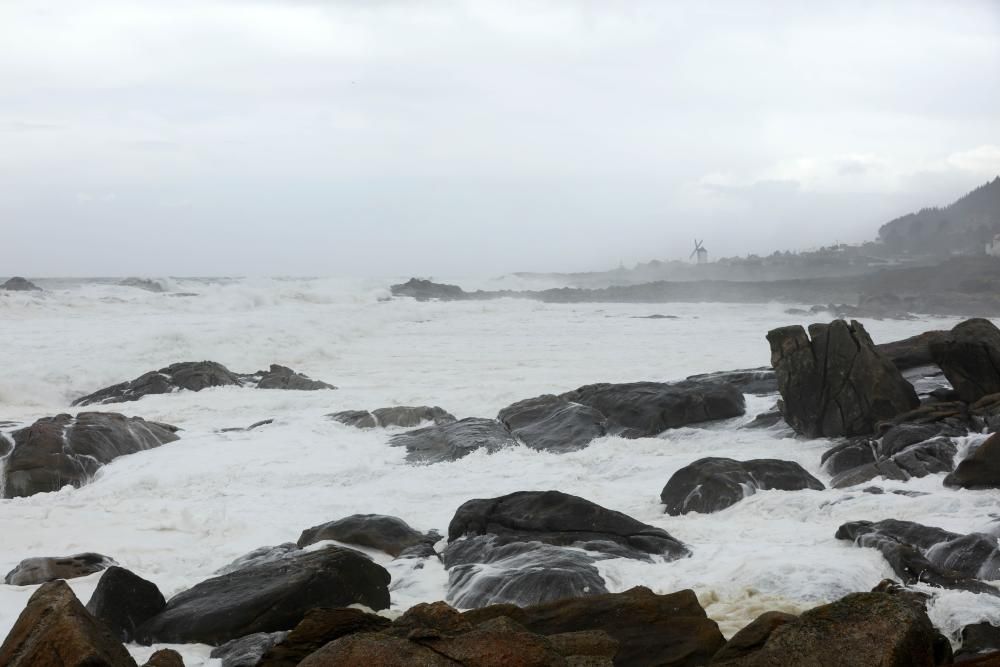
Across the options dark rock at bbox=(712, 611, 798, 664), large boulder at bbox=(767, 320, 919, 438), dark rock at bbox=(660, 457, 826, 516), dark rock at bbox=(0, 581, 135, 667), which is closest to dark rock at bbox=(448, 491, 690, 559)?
dark rock at bbox=(660, 457, 826, 516)

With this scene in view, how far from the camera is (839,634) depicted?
12.4 feet

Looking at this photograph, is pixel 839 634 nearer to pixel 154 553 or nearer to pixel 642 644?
pixel 642 644

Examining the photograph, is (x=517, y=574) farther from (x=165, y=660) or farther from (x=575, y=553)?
(x=165, y=660)

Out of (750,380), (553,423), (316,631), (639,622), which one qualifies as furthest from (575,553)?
(750,380)

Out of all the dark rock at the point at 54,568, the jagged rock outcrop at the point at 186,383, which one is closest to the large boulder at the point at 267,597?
the dark rock at the point at 54,568

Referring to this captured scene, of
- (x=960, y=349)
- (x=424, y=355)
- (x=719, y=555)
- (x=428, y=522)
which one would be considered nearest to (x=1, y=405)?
(x=424, y=355)

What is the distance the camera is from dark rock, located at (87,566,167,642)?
5.95 m

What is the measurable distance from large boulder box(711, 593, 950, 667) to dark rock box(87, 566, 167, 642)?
4.14 metres

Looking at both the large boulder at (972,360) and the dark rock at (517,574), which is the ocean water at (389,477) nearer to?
the dark rock at (517,574)

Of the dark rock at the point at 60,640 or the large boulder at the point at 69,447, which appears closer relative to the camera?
the dark rock at the point at 60,640

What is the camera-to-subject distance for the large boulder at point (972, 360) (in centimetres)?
1168

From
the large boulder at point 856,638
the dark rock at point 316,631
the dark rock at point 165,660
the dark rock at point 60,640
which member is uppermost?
the large boulder at point 856,638

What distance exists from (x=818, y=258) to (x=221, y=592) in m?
84.8

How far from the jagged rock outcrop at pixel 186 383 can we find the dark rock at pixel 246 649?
Answer: 13.0 metres
